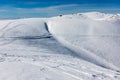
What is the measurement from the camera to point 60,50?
1334 cm

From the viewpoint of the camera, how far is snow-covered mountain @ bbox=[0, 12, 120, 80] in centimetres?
895

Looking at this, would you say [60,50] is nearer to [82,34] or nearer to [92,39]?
[92,39]

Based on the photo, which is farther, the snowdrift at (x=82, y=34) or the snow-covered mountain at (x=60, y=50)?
the snowdrift at (x=82, y=34)

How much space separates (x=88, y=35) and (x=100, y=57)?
3.03 m

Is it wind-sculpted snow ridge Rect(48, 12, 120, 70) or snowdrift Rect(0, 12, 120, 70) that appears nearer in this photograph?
wind-sculpted snow ridge Rect(48, 12, 120, 70)

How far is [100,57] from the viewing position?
42.3ft

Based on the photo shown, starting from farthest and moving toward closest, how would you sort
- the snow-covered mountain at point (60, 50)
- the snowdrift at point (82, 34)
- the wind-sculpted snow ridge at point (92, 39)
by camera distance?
1. the snowdrift at point (82, 34)
2. the wind-sculpted snow ridge at point (92, 39)
3. the snow-covered mountain at point (60, 50)

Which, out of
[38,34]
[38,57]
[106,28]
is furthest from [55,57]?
[106,28]

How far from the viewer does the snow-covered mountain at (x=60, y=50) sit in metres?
8.95

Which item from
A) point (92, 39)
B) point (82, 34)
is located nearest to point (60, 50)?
point (92, 39)

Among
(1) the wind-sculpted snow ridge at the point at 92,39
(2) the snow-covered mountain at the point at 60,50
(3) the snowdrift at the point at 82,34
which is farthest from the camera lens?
(3) the snowdrift at the point at 82,34

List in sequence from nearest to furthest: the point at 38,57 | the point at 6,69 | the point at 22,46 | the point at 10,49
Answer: the point at 6,69 → the point at 38,57 → the point at 10,49 → the point at 22,46

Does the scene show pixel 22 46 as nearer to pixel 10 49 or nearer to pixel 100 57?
pixel 10 49

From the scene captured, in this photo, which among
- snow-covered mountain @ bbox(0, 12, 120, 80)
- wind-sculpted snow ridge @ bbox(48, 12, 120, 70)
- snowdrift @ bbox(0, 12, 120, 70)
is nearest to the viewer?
snow-covered mountain @ bbox(0, 12, 120, 80)
